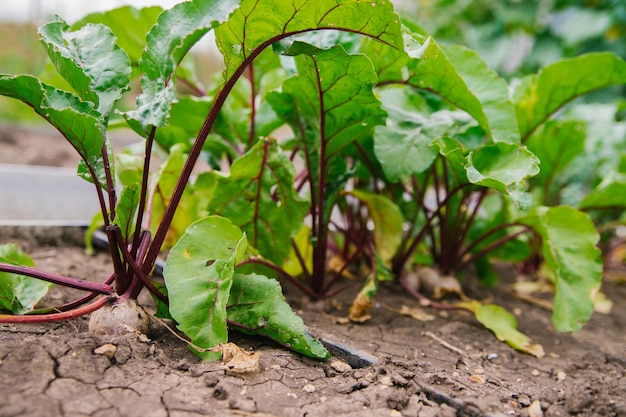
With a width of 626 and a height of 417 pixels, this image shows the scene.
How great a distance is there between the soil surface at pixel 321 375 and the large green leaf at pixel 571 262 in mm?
126

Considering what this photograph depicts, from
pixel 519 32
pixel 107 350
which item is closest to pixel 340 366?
pixel 107 350

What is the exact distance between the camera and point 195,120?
1.58 metres

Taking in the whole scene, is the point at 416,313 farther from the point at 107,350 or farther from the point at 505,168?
the point at 107,350

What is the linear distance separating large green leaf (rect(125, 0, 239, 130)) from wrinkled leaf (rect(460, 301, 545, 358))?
1.06 metres

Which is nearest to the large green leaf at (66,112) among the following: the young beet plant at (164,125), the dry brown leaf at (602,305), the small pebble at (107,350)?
the young beet plant at (164,125)

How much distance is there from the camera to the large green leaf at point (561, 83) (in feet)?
5.14

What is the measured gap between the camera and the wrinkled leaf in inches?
56.0

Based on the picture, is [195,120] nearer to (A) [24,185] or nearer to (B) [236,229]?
(B) [236,229]

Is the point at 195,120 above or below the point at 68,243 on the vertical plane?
above

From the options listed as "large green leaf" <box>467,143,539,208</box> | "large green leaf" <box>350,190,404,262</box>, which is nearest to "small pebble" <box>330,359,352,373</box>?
"large green leaf" <box>467,143,539,208</box>

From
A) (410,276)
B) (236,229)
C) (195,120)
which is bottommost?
(410,276)

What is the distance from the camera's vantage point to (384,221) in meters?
1.65

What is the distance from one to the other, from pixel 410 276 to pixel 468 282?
0.39 m

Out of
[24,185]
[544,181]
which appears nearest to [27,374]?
[24,185]
